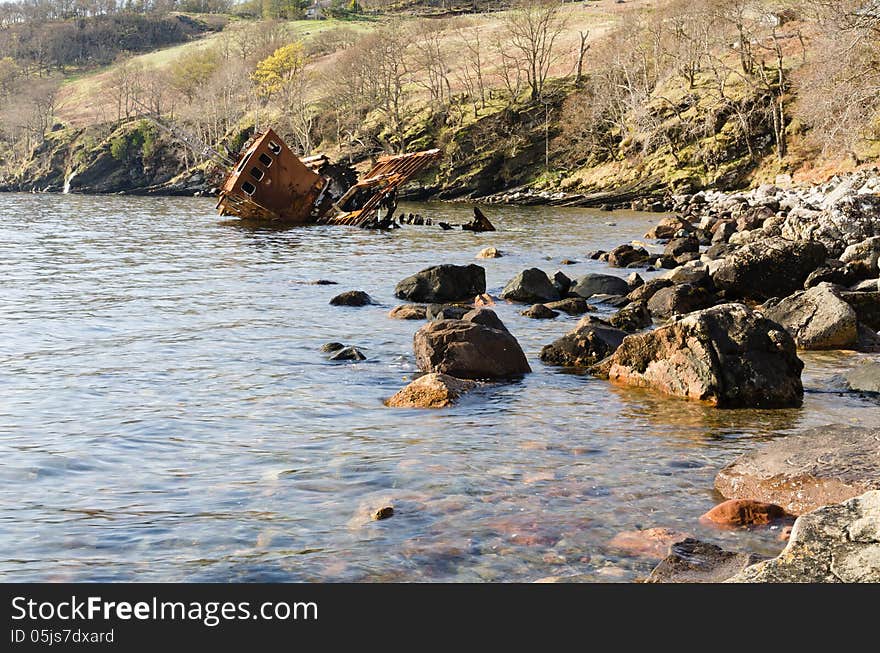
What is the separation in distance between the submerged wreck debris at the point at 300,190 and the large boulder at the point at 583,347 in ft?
100

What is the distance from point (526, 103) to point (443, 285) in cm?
6441

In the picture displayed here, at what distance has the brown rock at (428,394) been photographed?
9750 mm

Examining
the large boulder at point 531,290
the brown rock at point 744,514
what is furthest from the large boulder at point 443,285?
the brown rock at point 744,514

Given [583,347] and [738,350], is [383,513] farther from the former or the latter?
[583,347]

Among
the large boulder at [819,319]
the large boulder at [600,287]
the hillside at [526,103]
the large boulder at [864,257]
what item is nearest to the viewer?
the large boulder at [819,319]

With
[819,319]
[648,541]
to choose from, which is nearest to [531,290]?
[819,319]

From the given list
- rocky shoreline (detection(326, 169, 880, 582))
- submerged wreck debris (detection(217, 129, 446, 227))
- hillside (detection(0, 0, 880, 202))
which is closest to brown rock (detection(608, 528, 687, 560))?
rocky shoreline (detection(326, 169, 880, 582))

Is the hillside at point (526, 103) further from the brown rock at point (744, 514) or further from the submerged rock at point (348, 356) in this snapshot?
the brown rock at point (744, 514)

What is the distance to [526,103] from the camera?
7956 centimetres

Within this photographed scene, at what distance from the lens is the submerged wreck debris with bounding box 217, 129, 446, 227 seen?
42844mm

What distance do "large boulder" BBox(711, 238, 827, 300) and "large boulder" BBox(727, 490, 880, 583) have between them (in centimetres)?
1314

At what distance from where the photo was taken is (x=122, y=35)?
177750mm

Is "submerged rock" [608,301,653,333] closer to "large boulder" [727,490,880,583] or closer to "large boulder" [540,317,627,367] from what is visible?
"large boulder" [540,317,627,367]
